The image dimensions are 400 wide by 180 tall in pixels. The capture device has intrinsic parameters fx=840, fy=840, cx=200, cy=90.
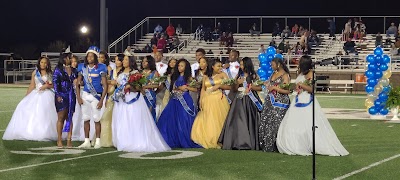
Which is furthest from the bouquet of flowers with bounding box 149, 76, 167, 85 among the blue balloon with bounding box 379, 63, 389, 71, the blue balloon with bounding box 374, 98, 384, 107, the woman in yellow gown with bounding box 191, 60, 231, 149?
the blue balloon with bounding box 379, 63, 389, 71

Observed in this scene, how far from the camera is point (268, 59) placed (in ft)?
90.1

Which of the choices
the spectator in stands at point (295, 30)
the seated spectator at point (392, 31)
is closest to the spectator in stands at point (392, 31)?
the seated spectator at point (392, 31)

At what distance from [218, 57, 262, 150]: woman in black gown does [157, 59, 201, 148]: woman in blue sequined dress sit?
2.25 ft

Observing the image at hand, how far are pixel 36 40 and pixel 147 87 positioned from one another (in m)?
58.5

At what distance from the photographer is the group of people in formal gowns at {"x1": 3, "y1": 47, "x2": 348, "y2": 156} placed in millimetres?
13844

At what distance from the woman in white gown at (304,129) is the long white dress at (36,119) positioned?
181 inches

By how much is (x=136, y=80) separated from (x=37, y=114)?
277cm

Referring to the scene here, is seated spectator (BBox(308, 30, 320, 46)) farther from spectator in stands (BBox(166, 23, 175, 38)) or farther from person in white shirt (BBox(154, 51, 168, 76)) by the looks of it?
person in white shirt (BBox(154, 51, 168, 76))

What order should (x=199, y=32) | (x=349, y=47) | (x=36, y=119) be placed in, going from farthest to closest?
(x=199, y=32) → (x=349, y=47) → (x=36, y=119)

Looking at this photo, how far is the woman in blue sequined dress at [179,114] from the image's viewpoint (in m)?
14.8

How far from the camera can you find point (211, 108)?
14797mm

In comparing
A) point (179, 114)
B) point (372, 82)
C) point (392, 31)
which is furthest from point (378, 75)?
point (392, 31)

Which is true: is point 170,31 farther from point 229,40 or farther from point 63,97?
point 63,97

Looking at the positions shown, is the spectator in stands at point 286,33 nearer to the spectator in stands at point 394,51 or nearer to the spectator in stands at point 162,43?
the spectator in stands at point 162,43
